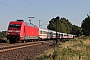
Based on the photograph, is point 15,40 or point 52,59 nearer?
point 52,59

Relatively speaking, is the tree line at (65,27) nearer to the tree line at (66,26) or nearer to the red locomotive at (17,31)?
the tree line at (66,26)

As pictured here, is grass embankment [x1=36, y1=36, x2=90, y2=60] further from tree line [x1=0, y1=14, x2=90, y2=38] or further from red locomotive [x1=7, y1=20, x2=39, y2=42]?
tree line [x1=0, y1=14, x2=90, y2=38]

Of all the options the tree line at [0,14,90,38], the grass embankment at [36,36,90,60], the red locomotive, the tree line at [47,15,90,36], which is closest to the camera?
the grass embankment at [36,36,90,60]

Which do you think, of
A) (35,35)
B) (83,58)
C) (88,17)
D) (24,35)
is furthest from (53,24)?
(83,58)

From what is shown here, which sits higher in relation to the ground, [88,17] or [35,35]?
[88,17]

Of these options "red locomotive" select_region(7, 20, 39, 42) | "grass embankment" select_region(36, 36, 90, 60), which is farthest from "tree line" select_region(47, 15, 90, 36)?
"grass embankment" select_region(36, 36, 90, 60)

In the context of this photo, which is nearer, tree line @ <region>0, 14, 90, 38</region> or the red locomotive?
the red locomotive

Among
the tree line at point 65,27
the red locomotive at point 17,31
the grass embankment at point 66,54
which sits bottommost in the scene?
the grass embankment at point 66,54

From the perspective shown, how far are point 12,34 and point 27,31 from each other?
13.7 ft

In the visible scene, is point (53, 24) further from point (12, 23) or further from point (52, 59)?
point (52, 59)

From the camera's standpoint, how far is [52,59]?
1208 cm

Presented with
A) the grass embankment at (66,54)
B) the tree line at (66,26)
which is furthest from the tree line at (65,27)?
the grass embankment at (66,54)

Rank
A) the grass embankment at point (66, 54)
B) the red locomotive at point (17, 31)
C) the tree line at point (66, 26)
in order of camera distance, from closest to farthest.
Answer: the grass embankment at point (66, 54)
the red locomotive at point (17, 31)
the tree line at point (66, 26)

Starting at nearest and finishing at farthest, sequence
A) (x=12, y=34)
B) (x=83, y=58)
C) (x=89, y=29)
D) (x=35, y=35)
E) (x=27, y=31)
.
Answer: (x=83, y=58), (x=12, y=34), (x=27, y=31), (x=35, y=35), (x=89, y=29)
